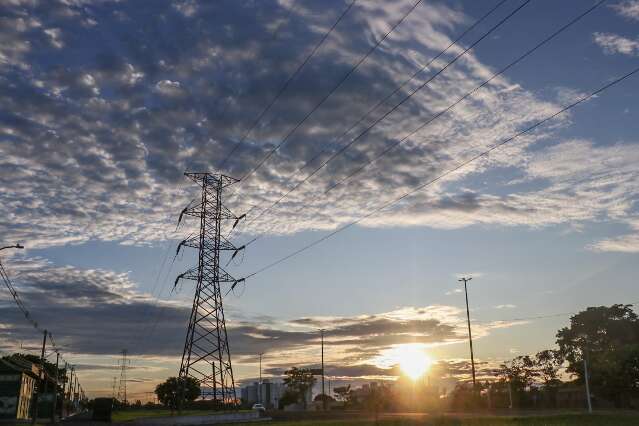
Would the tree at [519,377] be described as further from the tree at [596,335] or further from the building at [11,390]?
the building at [11,390]

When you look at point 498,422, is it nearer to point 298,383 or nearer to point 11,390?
point 11,390

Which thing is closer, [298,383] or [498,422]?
[498,422]

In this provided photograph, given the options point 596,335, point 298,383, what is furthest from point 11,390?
point 596,335

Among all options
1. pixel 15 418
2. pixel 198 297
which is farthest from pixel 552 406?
pixel 15 418

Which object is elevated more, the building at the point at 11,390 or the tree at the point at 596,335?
the tree at the point at 596,335

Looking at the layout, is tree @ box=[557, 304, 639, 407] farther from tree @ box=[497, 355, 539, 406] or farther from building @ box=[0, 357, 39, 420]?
building @ box=[0, 357, 39, 420]

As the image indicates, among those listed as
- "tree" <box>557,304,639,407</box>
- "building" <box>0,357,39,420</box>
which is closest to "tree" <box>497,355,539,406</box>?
"tree" <box>557,304,639,407</box>

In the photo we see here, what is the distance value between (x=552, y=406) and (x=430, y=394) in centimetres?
2761

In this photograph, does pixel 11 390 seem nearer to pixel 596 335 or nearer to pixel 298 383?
pixel 298 383

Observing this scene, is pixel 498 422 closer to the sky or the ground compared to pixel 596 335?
closer to the ground

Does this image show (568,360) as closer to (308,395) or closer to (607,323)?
(607,323)

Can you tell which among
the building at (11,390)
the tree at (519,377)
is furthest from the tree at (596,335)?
the building at (11,390)

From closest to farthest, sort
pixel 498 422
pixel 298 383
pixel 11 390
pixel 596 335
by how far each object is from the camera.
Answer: pixel 498 422, pixel 11 390, pixel 596 335, pixel 298 383

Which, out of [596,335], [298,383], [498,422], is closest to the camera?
[498,422]
